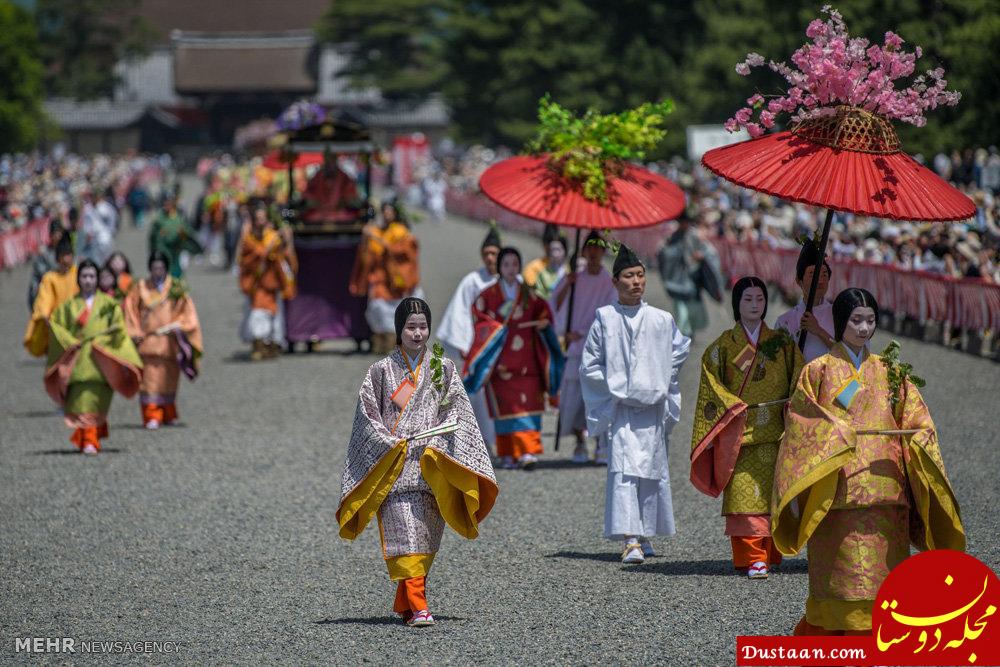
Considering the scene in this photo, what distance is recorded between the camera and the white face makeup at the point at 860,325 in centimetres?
621

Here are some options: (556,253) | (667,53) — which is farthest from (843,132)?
(667,53)

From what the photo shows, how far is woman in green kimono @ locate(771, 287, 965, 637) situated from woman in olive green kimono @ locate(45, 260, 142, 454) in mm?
6742

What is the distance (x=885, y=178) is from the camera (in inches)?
268

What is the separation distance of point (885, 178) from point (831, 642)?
6.51 feet

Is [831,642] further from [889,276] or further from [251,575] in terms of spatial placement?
[889,276]

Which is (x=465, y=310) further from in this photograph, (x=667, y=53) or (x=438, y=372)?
(x=667, y=53)

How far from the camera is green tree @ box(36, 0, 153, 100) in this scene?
278ft

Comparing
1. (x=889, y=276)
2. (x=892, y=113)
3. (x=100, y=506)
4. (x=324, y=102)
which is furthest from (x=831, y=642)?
(x=324, y=102)

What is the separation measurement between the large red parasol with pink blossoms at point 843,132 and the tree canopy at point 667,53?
529 inches

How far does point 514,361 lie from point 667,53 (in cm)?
3152

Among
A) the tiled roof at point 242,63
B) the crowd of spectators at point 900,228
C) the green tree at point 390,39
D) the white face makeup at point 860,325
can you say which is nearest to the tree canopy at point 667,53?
the crowd of spectators at point 900,228

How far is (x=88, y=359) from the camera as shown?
38.5ft

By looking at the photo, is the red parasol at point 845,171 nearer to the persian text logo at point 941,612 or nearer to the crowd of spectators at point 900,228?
the persian text logo at point 941,612

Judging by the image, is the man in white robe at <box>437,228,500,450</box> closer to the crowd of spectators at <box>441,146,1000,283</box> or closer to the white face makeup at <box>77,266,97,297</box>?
the white face makeup at <box>77,266,97,297</box>
